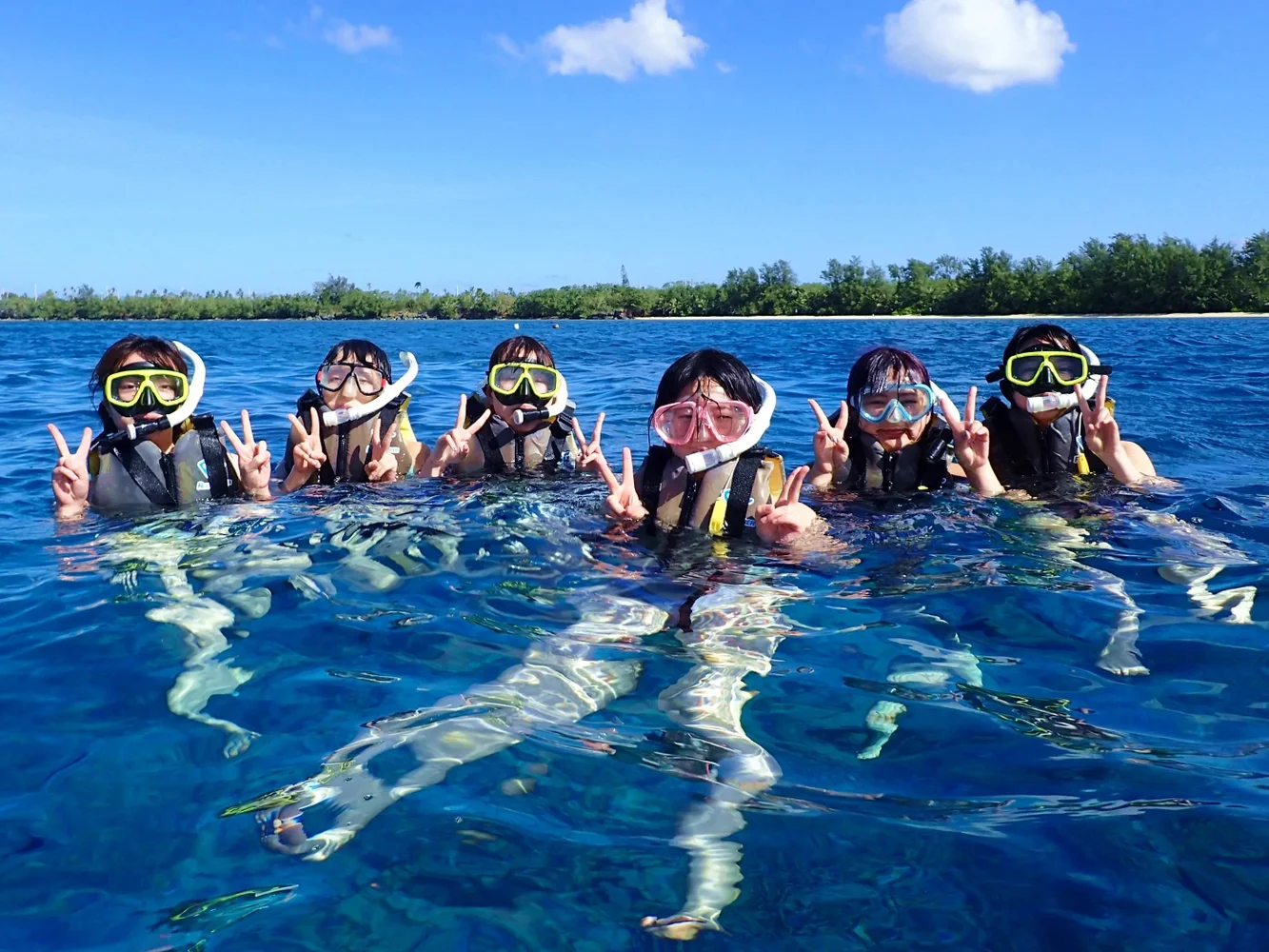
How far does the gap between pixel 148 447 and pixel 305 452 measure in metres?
0.82

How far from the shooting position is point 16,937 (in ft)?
6.33

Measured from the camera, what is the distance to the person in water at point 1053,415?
16.9 feet

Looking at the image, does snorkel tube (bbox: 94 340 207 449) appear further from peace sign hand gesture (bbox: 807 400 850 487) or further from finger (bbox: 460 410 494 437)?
peace sign hand gesture (bbox: 807 400 850 487)

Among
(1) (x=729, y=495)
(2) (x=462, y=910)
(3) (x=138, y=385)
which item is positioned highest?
(3) (x=138, y=385)

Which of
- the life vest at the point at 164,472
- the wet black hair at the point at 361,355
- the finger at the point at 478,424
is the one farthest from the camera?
the wet black hair at the point at 361,355

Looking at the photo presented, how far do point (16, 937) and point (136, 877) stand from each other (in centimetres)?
24

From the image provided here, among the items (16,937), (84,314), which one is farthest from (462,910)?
(84,314)

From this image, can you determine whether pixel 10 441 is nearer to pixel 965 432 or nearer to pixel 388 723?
pixel 388 723

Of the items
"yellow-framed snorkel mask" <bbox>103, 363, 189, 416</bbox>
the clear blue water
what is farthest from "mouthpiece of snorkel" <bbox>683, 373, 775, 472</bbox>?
"yellow-framed snorkel mask" <bbox>103, 363, 189, 416</bbox>

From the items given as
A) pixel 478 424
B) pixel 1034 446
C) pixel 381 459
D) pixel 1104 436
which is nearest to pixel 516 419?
pixel 478 424

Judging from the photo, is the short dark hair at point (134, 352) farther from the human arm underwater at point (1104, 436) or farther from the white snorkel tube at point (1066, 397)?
the human arm underwater at point (1104, 436)

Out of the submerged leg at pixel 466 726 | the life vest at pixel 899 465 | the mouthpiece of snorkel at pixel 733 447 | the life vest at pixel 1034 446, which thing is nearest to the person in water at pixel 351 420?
the mouthpiece of snorkel at pixel 733 447

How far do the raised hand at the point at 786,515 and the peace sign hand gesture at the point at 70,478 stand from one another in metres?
3.45

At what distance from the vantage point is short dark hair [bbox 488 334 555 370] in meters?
6.00
